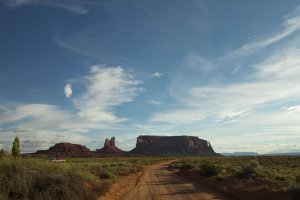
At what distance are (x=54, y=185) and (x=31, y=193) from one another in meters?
1.13

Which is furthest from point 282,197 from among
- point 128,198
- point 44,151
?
point 44,151

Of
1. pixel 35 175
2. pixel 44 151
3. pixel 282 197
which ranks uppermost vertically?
pixel 44 151

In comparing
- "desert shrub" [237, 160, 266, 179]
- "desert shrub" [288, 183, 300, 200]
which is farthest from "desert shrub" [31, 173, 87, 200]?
"desert shrub" [237, 160, 266, 179]

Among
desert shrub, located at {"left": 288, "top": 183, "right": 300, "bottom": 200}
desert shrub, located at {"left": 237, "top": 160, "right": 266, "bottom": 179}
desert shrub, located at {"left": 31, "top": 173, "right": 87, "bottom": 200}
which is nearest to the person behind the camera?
desert shrub, located at {"left": 31, "top": 173, "right": 87, "bottom": 200}

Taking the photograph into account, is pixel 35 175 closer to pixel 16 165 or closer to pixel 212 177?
pixel 16 165

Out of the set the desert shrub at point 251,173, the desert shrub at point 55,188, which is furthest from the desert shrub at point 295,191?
the desert shrub at point 251,173

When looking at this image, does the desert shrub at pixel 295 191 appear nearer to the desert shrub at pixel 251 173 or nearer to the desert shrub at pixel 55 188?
the desert shrub at pixel 55 188

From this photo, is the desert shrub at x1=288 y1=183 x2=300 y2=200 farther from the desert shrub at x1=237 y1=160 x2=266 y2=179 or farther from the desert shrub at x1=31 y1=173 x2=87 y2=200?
the desert shrub at x1=237 y1=160 x2=266 y2=179

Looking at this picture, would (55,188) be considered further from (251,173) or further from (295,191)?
(251,173)

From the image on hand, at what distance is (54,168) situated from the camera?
18.6 metres

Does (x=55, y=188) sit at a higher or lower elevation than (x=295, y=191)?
higher

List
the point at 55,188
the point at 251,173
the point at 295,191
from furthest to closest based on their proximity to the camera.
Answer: the point at 251,173 < the point at 55,188 < the point at 295,191

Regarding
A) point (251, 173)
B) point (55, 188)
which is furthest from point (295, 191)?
point (251, 173)

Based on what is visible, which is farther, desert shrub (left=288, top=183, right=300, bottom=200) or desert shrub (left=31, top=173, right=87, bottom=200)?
desert shrub (left=288, top=183, right=300, bottom=200)
